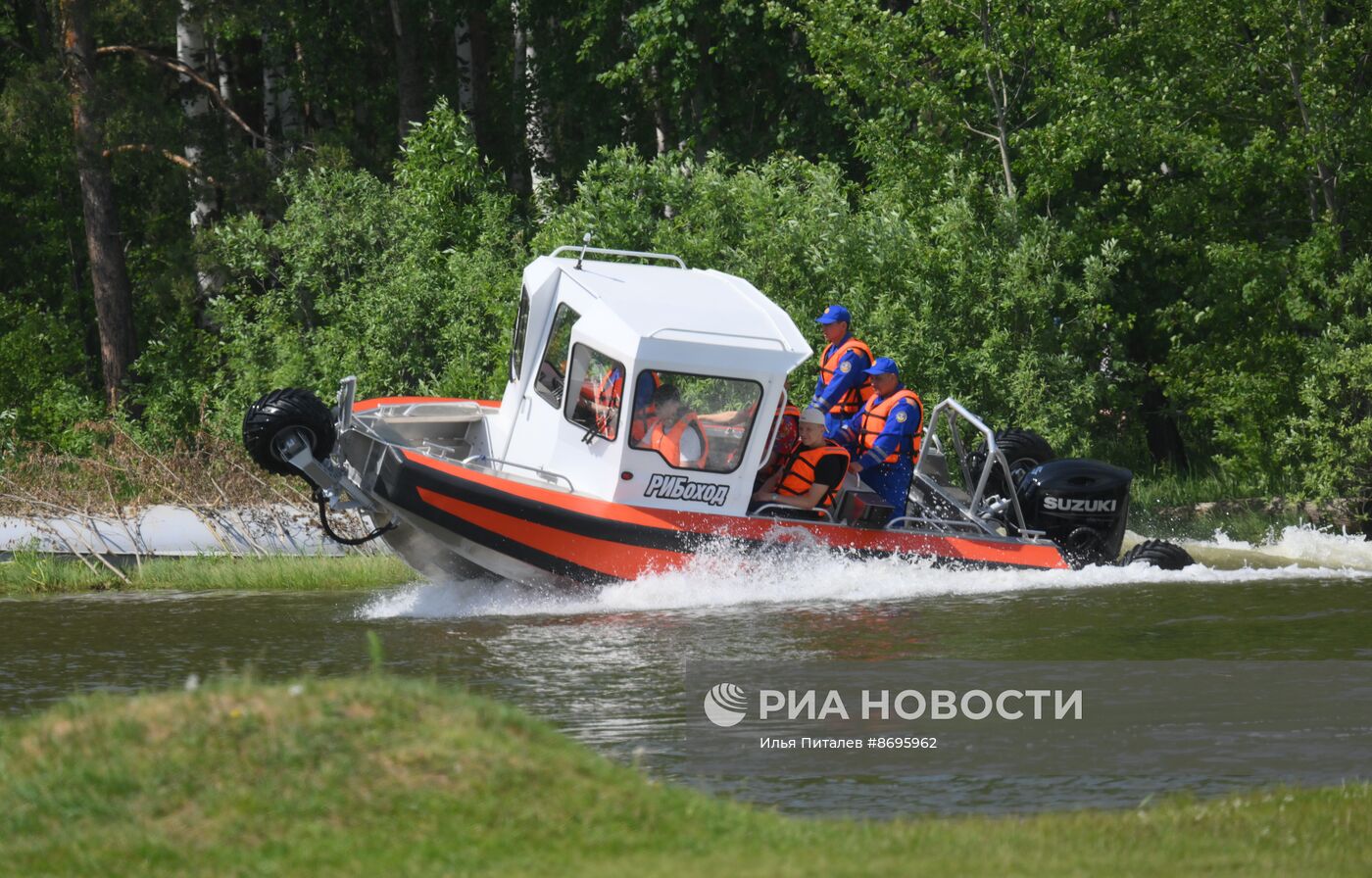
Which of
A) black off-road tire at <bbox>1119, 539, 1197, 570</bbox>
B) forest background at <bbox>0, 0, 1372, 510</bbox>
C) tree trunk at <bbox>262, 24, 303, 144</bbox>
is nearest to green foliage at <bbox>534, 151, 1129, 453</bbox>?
forest background at <bbox>0, 0, 1372, 510</bbox>

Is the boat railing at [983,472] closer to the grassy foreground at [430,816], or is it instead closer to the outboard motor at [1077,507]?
the outboard motor at [1077,507]

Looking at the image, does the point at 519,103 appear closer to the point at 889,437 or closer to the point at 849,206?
the point at 849,206

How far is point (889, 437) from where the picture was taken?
13258 mm

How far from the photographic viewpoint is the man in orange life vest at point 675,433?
40.0 feet

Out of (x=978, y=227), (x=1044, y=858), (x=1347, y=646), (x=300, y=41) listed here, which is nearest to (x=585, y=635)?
(x=1347, y=646)

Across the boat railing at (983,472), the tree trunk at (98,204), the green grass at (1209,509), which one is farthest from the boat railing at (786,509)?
the tree trunk at (98,204)

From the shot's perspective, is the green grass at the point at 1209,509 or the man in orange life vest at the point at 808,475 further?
the green grass at the point at 1209,509

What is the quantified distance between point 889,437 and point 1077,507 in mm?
1764

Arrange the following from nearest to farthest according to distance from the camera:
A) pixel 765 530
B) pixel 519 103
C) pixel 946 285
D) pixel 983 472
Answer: pixel 765 530
pixel 983 472
pixel 946 285
pixel 519 103

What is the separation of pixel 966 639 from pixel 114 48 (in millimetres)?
16011

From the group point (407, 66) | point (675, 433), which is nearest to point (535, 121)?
point (407, 66)

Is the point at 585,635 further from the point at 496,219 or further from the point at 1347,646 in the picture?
the point at 496,219

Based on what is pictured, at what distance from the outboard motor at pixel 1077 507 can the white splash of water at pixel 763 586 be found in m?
A: 0.27

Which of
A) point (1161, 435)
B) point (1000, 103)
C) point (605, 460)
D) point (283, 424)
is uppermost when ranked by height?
point (1000, 103)
